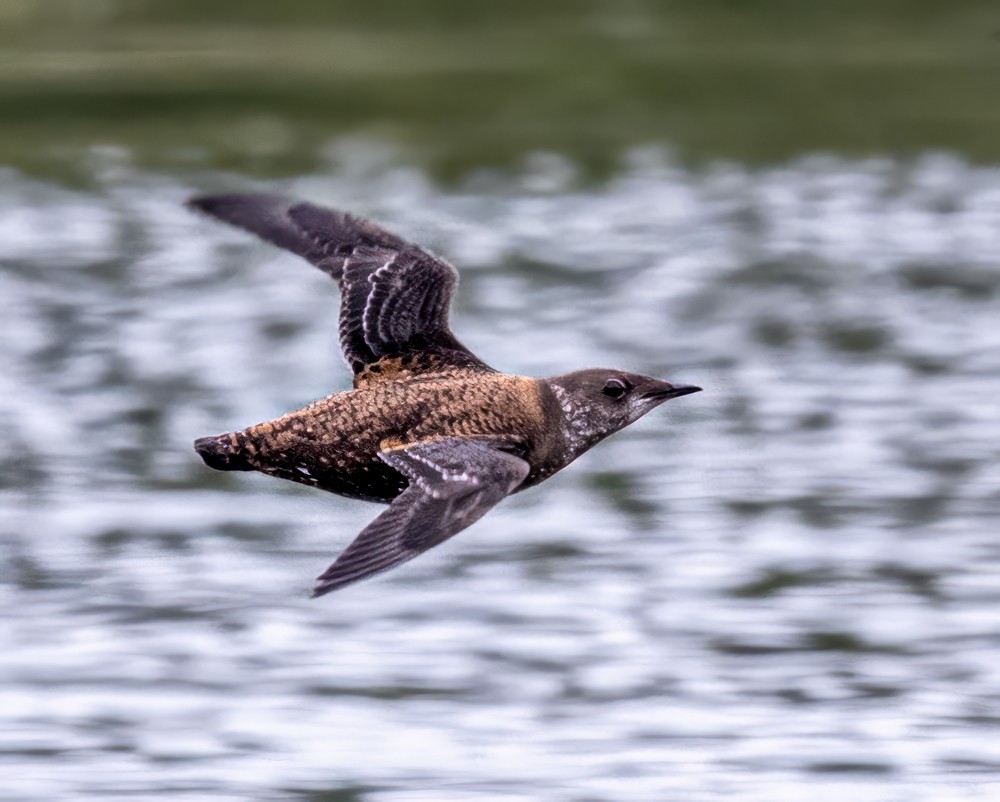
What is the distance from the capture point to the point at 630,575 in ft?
44.3

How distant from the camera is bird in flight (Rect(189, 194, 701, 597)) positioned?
7906 millimetres

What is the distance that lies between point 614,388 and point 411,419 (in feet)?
2.86

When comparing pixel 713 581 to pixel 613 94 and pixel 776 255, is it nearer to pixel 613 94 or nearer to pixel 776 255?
pixel 776 255

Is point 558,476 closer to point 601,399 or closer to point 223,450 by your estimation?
point 601,399

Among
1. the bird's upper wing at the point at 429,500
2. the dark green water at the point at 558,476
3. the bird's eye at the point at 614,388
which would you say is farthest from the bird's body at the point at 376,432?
the dark green water at the point at 558,476

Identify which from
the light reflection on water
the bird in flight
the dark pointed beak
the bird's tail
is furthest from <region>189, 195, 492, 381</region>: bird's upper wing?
the light reflection on water

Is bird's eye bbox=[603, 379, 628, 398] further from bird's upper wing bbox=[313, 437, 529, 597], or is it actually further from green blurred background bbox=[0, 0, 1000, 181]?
green blurred background bbox=[0, 0, 1000, 181]

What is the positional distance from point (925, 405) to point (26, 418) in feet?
20.7

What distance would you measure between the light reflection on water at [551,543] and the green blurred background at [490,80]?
14.0 feet

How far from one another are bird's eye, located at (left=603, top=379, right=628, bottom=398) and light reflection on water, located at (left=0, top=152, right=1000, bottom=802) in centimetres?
225

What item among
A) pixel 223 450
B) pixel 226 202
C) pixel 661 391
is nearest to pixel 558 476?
pixel 226 202

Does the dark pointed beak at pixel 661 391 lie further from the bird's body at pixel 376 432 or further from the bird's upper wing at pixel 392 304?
the bird's upper wing at pixel 392 304

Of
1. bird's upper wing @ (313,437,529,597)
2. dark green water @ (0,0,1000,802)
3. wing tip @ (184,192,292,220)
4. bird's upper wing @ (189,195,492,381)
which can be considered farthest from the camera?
dark green water @ (0,0,1000,802)

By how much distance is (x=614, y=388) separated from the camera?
9125mm
